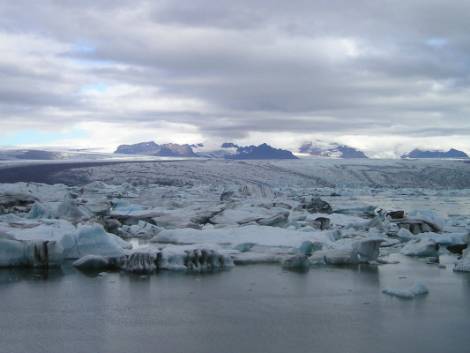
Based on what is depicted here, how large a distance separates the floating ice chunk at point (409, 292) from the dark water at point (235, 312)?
99 mm

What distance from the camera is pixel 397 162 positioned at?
49.0 metres

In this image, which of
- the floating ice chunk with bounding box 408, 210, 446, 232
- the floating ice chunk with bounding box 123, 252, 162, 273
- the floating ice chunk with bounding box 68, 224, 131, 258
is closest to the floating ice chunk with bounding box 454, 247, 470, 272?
the floating ice chunk with bounding box 408, 210, 446, 232

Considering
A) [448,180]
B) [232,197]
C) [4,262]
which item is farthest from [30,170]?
[4,262]

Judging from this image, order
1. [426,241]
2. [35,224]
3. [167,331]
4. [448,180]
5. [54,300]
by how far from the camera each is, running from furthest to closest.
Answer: [448,180], [35,224], [426,241], [54,300], [167,331]

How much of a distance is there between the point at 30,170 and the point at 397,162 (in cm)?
2890

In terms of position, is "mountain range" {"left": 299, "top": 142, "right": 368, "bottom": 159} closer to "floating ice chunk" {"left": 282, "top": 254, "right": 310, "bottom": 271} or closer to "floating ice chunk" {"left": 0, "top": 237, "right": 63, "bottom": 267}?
"floating ice chunk" {"left": 282, "top": 254, "right": 310, "bottom": 271}

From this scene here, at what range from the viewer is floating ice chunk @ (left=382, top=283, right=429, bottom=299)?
6457 millimetres

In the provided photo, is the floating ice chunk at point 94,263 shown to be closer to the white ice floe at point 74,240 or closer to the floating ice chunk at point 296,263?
the white ice floe at point 74,240

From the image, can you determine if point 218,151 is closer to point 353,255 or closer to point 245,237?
point 245,237

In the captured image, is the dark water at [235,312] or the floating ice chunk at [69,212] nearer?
the dark water at [235,312]

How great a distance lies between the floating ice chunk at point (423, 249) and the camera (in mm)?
9328

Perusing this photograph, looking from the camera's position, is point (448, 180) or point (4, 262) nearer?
point (4, 262)

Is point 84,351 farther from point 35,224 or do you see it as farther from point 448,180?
point 448,180

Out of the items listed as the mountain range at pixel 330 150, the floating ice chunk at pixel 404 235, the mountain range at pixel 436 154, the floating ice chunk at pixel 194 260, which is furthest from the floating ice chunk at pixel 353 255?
the mountain range at pixel 436 154
